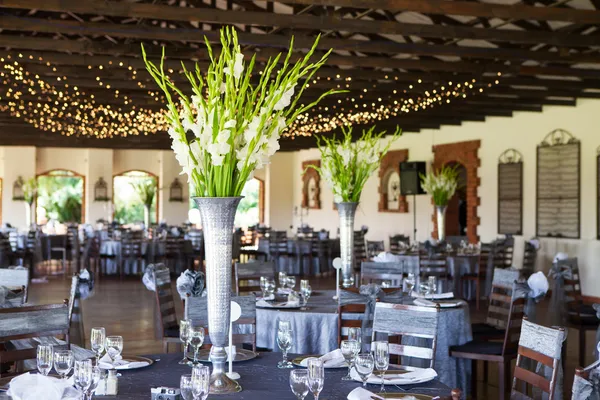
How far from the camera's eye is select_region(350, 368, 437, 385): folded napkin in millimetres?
3270

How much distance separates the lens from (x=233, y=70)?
313 cm

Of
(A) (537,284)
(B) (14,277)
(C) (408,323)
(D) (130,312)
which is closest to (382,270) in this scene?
(A) (537,284)

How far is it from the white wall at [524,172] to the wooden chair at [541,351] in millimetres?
8906

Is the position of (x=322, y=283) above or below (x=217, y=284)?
below

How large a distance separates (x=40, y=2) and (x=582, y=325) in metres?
5.62

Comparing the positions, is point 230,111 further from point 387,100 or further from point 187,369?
point 387,100

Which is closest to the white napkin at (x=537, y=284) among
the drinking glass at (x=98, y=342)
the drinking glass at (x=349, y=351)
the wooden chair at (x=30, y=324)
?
the drinking glass at (x=349, y=351)

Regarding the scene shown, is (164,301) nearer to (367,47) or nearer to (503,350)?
(503,350)

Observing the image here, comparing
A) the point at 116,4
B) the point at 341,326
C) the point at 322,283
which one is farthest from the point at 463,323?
the point at 322,283

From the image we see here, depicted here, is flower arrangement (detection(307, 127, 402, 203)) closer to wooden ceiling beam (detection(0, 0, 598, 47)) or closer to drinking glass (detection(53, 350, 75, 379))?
wooden ceiling beam (detection(0, 0, 598, 47))

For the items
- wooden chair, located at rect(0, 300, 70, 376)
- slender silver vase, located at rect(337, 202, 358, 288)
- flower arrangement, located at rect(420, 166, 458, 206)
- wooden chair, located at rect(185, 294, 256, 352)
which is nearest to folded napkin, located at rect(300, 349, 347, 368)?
wooden chair, located at rect(185, 294, 256, 352)

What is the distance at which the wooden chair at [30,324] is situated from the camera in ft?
12.7

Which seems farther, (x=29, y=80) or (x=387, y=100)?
(x=387, y=100)

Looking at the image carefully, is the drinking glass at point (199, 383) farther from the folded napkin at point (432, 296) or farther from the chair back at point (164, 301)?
the folded napkin at point (432, 296)
